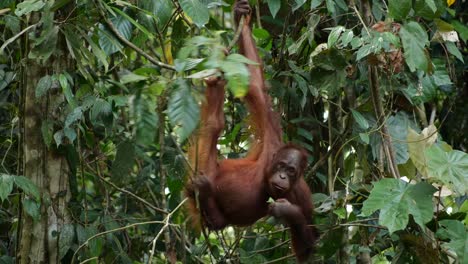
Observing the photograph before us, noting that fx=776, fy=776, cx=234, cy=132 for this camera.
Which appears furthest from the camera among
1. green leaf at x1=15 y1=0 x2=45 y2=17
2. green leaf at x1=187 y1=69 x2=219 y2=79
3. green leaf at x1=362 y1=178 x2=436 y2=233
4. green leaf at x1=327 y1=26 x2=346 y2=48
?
green leaf at x1=327 y1=26 x2=346 y2=48

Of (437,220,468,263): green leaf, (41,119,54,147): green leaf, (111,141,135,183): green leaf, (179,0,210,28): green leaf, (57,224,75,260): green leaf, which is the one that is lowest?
(57,224,75,260): green leaf

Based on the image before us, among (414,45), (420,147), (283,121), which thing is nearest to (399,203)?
(420,147)

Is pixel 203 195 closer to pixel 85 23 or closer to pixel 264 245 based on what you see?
pixel 264 245

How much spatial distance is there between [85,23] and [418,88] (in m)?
1.95

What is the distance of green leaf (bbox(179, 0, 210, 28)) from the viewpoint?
334cm

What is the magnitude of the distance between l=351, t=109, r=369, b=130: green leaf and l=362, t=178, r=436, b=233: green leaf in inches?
33.8

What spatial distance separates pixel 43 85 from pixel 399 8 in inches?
67.8

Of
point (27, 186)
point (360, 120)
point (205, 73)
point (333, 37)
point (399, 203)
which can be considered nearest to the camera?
point (205, 73)

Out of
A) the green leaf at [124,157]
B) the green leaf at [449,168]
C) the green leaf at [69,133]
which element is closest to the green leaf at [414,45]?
the green leaf at [449,168]

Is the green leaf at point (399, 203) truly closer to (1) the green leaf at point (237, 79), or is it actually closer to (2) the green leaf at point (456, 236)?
(2) the green leaf at point (456, 236)

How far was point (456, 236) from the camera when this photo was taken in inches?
128

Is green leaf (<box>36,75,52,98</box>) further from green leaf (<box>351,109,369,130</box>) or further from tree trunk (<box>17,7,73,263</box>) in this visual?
green leaf (<box>351,109,369,130</box>)

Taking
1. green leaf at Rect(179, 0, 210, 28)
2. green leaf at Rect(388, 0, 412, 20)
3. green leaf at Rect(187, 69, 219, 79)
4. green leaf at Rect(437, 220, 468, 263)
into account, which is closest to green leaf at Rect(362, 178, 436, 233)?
green leaf at Rect(437, 220, 468, 263)

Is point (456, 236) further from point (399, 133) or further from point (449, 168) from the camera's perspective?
point (399, 133)
